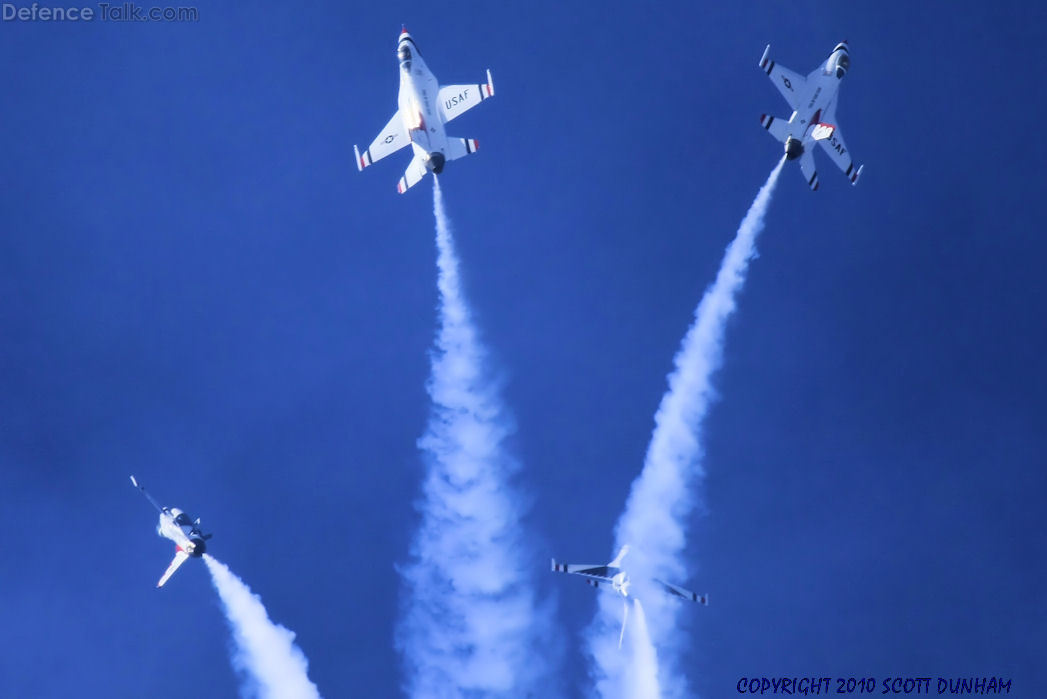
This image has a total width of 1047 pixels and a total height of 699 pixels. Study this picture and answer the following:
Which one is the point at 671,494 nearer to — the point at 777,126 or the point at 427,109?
the point at 777,126

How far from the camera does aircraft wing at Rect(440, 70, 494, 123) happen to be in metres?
62.8

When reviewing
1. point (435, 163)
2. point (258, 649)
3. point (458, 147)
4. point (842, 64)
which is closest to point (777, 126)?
point (842, 64)

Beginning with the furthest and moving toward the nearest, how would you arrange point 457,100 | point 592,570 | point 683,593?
point 457,100, point 683,593, point 592,570

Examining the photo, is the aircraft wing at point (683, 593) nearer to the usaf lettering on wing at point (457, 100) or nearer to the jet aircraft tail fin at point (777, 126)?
the jet aircraft tail fin at point (777, 126)

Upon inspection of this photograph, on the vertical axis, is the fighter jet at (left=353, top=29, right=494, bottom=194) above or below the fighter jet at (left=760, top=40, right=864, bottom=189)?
below

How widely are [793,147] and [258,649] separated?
40232 millimetres

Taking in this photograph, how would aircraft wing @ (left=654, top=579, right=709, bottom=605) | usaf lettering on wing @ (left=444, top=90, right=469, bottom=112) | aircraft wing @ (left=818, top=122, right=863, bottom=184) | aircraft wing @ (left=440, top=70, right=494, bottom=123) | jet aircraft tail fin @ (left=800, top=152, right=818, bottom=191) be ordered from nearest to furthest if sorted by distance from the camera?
aircraft wing @ (left=654, top=579, right=709, bottom=605), aircraft wing @ (left=440, top=70, right=494, bottom=123), jet aircraft tail fin @ (left=800, top=152, right=818, bottom=191), usaf lettering on wing @ (left=444, top=90, right=469, bottom=112), aircraft wing @ (left=818, top=122, right=863, bottom=184)

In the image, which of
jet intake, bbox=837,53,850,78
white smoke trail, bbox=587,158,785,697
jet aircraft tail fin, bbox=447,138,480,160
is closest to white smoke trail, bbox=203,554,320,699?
white smoke trail, bbox=587,158,785,697

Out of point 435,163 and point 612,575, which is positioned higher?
point 435,163

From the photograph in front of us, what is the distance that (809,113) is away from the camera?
6269cm

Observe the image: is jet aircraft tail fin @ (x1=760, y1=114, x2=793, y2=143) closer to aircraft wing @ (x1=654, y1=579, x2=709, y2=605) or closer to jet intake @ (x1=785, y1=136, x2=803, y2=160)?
jet intake @ (x1=785, y1=136, x2=803, y2=160)

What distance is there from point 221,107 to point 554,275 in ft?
83.8

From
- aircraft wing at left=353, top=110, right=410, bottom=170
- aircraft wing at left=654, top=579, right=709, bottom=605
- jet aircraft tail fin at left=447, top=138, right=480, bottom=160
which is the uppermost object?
aircraft wing at left=353, top=110, right=410, bottom=170

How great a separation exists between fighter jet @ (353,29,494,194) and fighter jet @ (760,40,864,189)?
15.1m
